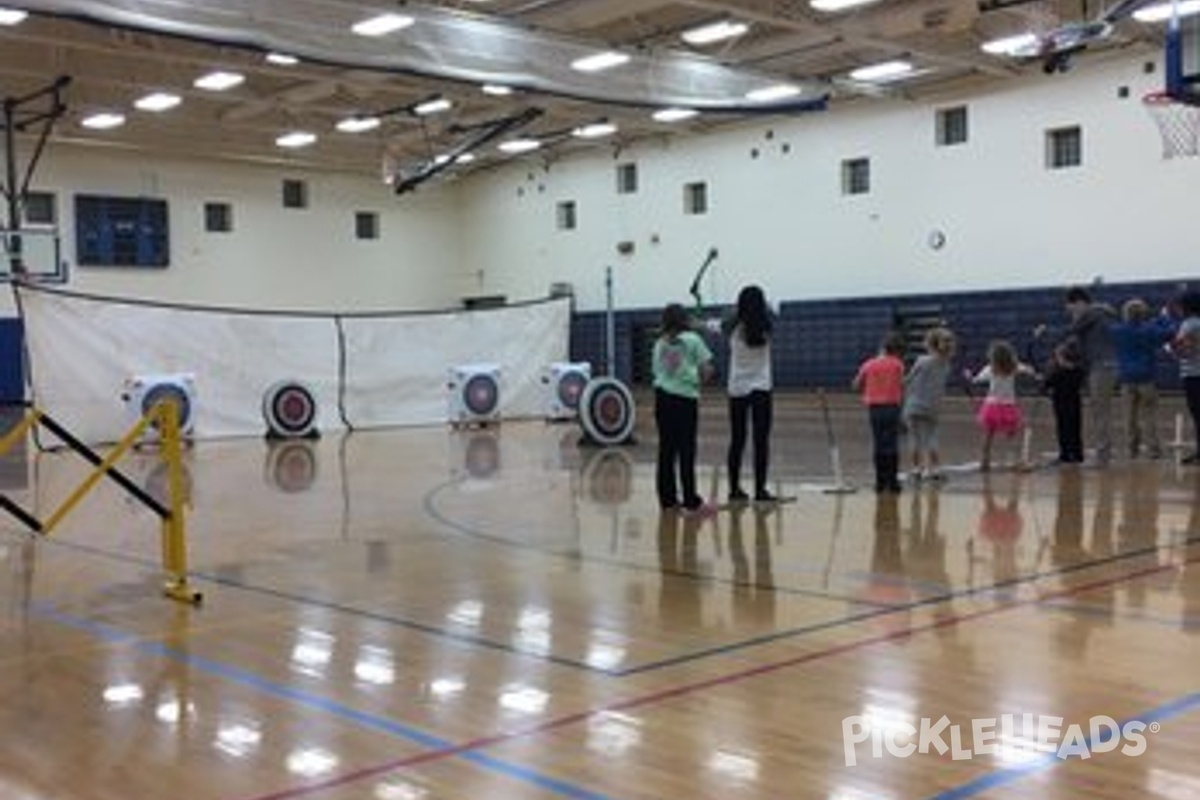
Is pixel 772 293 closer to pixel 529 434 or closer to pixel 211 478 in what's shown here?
pixel 529 434

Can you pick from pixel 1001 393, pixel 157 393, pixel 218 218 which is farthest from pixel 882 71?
pixel 218 218

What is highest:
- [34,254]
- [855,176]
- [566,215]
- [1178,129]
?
[855,176]

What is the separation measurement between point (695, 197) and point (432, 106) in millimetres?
5861

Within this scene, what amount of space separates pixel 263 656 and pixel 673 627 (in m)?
1.54

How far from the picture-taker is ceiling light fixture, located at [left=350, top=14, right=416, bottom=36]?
14.8 m

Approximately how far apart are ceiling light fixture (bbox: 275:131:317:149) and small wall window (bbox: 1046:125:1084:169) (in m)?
13.2

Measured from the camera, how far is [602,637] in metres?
5.16

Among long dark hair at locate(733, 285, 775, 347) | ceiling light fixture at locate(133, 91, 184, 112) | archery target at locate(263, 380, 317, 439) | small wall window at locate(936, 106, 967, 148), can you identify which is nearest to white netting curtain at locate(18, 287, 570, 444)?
archery target at locate(263, 380, 317, 439)

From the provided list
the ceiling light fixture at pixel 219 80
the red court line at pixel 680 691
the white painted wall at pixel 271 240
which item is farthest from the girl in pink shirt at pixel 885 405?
the white painted wall at pixel 271 240

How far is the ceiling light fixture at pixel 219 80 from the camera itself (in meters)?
20.7

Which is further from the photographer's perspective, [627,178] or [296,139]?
[627,178]

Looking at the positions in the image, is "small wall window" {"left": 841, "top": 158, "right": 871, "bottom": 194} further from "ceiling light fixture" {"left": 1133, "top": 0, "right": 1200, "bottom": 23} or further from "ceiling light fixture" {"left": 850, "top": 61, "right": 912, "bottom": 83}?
"ceiling light fixture" {"left": 1133, "top": 0, "right": 1200, "bottom": 23}

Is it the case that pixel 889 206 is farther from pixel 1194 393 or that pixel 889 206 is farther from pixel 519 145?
pixel 1194 393

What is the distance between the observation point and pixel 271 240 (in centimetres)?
2912
